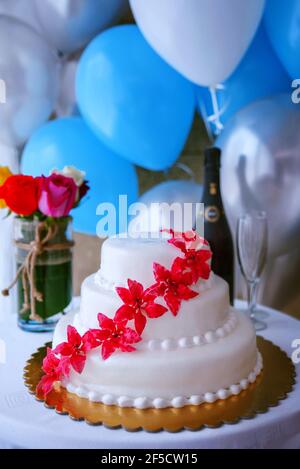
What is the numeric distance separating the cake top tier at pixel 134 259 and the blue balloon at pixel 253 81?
734mm

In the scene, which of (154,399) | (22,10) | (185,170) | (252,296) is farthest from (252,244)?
(22,10)

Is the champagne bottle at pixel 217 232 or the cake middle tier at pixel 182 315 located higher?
the cake middle tier at pixel 182 315

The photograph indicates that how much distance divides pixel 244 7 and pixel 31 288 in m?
0.89

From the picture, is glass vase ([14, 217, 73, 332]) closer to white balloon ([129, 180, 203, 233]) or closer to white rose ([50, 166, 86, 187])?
white rose ([50, 166, 86, 187])

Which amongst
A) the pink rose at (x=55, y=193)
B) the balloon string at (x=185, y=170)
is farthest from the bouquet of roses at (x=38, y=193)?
the balloon string at (x=185, y=170)

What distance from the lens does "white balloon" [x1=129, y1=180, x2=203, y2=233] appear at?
57.8 inches

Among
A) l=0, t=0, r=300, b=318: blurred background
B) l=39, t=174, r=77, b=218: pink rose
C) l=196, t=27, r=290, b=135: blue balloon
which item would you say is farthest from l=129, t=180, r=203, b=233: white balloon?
l=39, t=174, r=77, b=218: pink rose

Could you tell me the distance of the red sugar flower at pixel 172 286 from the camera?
0.85 metres

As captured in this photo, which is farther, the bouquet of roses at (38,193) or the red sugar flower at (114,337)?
the bouquet of roses at (38,193)

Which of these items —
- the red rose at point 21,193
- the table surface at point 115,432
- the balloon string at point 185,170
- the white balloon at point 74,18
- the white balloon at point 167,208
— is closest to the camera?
the table surface at point 115,432

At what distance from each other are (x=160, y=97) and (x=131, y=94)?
9cm

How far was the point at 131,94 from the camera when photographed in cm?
146

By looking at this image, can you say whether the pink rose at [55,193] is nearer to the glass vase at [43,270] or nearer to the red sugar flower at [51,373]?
the glass vase at [43,270]

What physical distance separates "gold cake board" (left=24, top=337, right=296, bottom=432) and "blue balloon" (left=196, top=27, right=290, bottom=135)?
0.88 metres
